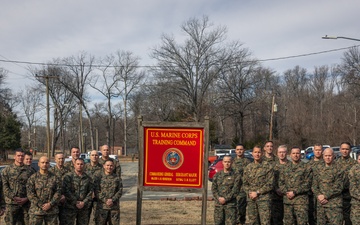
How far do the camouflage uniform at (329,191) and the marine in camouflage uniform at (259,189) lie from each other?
889 millimetres

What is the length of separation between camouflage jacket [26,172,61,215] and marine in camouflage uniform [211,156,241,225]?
9.68 feet

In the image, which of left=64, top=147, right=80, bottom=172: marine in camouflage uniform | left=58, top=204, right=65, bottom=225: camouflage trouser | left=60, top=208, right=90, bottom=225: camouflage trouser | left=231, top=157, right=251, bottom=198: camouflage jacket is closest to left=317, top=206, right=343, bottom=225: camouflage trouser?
left=231, top=157, right=251, bottom=198: camouflage jacket

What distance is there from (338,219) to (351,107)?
54826 mm

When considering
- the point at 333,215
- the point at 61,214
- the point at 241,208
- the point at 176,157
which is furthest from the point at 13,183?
the point at 333,215

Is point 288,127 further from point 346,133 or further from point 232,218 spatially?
point 232,218

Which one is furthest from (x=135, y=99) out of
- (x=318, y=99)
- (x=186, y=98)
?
(x=318, y=99)

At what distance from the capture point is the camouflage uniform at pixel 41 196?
22.2 feet

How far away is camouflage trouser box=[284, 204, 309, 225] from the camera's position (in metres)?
7.26

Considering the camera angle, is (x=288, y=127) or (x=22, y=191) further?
(x=288, y=127)

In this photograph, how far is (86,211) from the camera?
7277 mm

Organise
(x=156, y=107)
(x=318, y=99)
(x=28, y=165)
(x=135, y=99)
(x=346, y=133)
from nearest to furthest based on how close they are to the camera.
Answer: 1. (x=28, y=165)
2. (x=346, y=133)
3. (x=156, y=107)
4. (x=135, y=99)
5. (x=318, y=99)

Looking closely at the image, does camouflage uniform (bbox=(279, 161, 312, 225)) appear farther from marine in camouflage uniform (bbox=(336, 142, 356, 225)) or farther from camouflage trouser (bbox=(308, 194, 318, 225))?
marine in camouflage uniform (bbox=(336, 142, 356, 225))

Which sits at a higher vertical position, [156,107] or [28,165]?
[156,107]

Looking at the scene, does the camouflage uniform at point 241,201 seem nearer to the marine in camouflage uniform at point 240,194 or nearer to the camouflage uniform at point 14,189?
the marine in camouflage uniform at point 240,194
